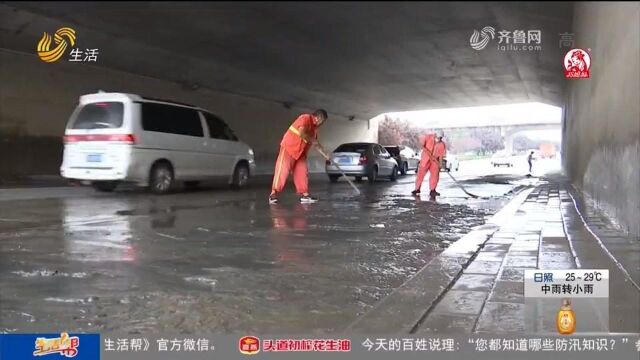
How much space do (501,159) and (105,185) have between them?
2628 millimetres

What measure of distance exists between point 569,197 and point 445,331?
4.19 metres

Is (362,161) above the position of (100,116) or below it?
below

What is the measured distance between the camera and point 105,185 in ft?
12.2

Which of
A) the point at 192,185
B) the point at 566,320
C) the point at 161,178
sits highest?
the point at 161,178

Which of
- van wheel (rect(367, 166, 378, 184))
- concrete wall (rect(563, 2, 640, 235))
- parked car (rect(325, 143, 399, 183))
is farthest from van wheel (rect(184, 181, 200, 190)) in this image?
van wheel (rect(367, 166, 378, 184))

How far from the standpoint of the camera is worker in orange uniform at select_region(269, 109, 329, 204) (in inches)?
179

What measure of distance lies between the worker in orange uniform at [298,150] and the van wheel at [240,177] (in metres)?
0.41

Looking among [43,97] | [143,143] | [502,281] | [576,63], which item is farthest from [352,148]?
[576,63]

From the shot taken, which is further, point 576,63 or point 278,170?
point 278,170

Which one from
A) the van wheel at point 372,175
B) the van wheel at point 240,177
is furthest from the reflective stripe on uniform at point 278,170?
the van wheel at point 372,175

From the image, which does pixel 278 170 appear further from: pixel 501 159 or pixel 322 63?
pixel 322 63

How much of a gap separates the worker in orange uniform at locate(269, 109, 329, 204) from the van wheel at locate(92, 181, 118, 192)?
4.96ft

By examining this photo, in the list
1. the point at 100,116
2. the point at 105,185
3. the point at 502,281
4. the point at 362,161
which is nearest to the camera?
the point at 502,281

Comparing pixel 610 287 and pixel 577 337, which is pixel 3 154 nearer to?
pixel 577 337
